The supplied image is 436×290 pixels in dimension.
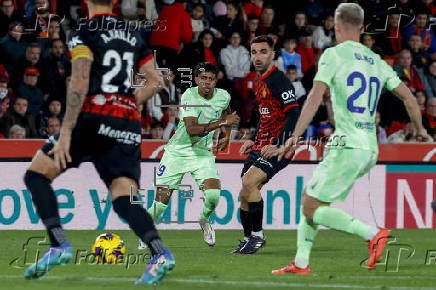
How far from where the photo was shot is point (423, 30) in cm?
1748

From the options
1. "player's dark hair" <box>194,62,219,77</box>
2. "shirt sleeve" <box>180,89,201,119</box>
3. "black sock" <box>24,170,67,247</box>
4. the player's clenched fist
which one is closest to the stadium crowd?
"shirt sleeve" <box>180,89,201,119</box>

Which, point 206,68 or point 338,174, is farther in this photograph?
point 206,68

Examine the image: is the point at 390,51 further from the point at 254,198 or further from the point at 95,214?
the point at 254,198

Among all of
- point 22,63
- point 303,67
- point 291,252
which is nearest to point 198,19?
point 303,67

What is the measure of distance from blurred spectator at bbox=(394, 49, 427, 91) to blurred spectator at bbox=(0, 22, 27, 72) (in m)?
6.45

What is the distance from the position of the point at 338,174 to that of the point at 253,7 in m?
10.3

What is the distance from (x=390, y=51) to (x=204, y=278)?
10.6 m

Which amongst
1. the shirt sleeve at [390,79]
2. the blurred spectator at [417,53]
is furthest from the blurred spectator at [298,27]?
the shirt sleeve at [390,79]

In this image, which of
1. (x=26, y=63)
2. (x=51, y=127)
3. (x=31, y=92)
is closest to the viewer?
(x=51, y=127)

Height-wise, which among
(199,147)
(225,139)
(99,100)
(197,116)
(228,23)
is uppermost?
(228,23)

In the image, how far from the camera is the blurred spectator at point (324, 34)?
1702cm

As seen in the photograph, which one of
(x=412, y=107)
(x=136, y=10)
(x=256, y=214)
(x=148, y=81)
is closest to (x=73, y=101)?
(x=148, y=81)

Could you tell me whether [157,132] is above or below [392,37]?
below

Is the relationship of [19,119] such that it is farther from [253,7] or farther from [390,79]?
[390,79]
